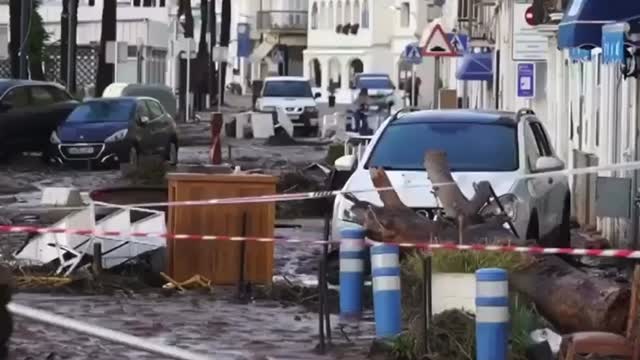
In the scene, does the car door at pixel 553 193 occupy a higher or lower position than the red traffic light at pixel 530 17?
lower

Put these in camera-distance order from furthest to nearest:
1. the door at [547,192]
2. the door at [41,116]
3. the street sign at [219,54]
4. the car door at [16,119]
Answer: the street sign at [219,54], the door at [41,116], the car door at [16,119], the door at [547,192]

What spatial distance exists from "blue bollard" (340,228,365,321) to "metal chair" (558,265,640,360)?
8.86ft

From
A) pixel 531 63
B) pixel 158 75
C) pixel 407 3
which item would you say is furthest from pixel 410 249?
pixel 407 3

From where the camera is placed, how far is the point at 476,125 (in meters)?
18.0

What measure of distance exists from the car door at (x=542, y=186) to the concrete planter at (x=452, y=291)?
4.36 metres

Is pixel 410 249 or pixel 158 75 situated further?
pixel 158 75

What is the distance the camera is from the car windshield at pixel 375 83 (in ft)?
232

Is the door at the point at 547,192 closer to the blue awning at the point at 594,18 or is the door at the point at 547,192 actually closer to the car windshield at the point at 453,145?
the car windshield at the point at 453,145

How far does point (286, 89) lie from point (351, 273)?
4597 centimetres

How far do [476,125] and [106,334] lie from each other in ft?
20.6

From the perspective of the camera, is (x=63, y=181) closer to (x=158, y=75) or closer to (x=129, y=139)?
(x=129, y=139)

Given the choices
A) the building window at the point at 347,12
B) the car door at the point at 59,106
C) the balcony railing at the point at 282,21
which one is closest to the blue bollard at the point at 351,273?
the car door at the point at 59,106

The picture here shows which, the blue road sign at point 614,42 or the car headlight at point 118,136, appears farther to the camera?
the car headlight at point 118,136

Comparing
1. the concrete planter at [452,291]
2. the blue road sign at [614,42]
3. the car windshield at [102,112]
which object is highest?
the blue road sign at [614,42]
